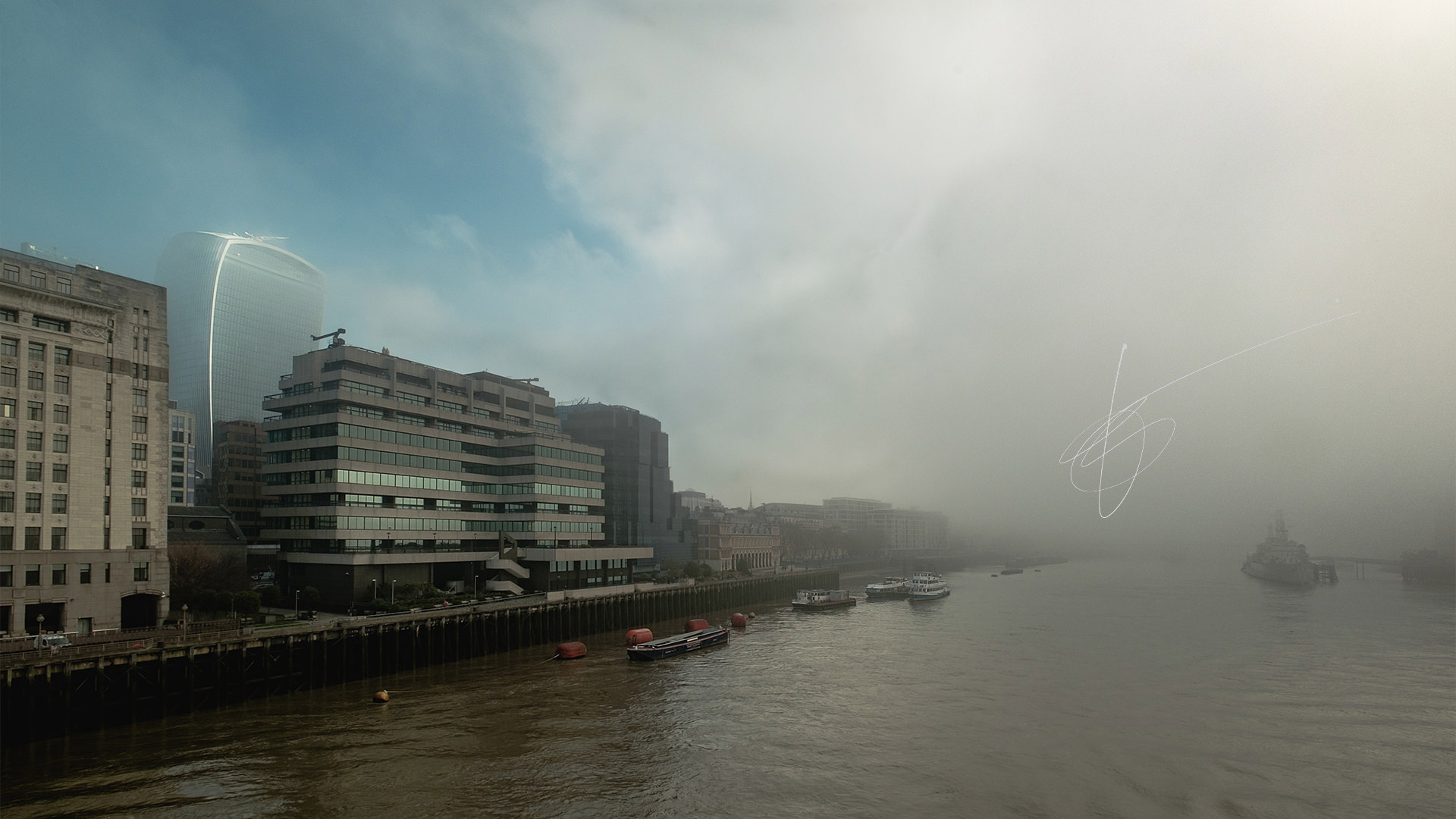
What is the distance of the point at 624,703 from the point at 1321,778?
40.1m

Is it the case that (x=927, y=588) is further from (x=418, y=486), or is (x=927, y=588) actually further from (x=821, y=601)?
(x=418, y=486)

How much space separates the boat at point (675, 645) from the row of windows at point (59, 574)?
1613 inches

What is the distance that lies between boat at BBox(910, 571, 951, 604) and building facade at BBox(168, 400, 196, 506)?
15729cm

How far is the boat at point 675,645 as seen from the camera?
236 feet

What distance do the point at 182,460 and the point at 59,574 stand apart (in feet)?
479

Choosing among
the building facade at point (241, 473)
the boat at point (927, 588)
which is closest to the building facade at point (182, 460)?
the building facade at point (241, 473)

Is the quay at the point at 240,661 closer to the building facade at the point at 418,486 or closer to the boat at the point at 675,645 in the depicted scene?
the boat at the point at 675,645

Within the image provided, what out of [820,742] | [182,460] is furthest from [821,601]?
[182,460]

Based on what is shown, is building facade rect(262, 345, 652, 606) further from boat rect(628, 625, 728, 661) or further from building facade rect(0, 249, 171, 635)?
boat rect(628, 625, 728, 661)

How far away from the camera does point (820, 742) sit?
44.7m

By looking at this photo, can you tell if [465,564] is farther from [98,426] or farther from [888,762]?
[888,762]

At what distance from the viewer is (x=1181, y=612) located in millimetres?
108312

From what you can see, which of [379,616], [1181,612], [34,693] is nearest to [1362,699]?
[1181,612]

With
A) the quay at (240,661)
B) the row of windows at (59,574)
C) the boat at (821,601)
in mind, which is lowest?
the boat at (821,601)
